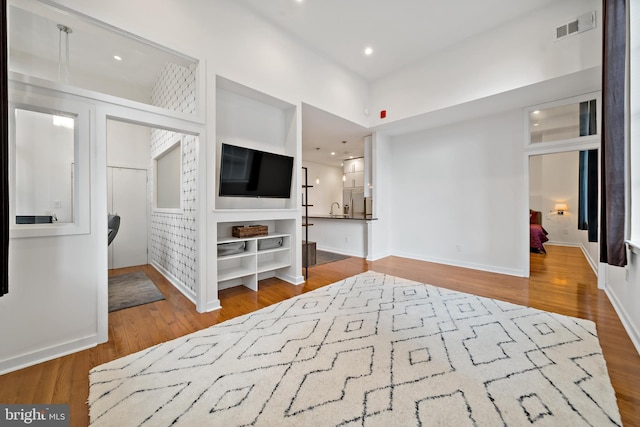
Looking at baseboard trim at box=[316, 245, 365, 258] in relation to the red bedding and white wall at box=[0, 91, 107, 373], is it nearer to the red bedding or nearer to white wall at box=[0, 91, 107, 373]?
the red bedding

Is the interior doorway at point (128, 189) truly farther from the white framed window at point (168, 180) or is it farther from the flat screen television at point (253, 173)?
the flat screen television at point (253, 173)

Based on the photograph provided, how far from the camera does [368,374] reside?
167 centimetres

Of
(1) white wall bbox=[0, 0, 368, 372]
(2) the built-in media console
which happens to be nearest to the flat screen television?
(1) white wall bbox=[0, 0, 368, 372]

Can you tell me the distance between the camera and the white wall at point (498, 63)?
2.86 m

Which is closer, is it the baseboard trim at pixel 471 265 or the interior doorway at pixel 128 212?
the baseboard trim at pixel 471 265

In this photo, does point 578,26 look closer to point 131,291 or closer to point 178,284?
point 178,284

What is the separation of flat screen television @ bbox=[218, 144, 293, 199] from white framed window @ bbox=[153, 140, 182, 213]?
0.98 m

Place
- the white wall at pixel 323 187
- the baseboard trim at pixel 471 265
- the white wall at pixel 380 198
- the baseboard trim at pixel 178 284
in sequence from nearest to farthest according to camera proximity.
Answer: the baseboard trim at pixel 178 284
the baseboard trim at pixel 471 265
the white wall at pixel 380 198
the white wall at pixel 323 187

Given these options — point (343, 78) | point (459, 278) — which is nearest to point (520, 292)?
point (459, 278)

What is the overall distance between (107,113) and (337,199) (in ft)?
27.2

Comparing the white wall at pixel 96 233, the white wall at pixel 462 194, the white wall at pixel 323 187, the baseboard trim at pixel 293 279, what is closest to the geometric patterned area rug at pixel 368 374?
the white wall at pixel 96 233

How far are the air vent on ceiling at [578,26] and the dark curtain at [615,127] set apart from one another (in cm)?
52

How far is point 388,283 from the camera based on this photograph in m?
3.63

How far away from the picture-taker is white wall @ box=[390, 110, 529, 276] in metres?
4.08
